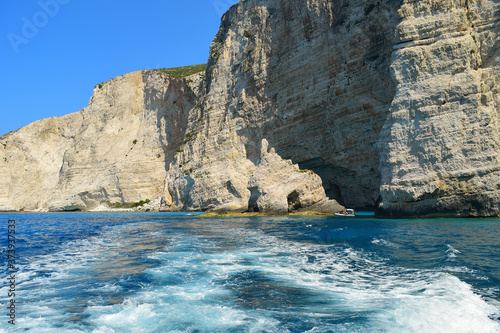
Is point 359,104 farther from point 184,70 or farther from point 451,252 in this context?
point 184,70

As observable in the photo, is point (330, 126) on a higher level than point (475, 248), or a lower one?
higher

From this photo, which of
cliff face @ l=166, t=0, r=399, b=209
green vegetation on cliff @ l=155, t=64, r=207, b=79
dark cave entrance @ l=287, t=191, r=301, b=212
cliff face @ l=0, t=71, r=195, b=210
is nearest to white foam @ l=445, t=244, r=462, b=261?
dark cave entrance @ l=287, t=191, r=301, b=212

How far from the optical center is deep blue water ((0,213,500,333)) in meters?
5.66

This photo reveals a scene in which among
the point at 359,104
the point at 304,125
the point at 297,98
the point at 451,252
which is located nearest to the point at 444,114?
the point at 359,104

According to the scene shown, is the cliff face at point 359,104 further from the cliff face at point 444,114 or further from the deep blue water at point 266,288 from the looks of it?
the deep blue water at point 266,288

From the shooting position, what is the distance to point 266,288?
7.70 m

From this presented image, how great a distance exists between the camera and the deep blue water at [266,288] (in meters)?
5.66

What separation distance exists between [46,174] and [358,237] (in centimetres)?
7659

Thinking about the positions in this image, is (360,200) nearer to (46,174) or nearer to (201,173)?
(201,173)

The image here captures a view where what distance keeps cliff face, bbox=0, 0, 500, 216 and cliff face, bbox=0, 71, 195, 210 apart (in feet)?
0.80

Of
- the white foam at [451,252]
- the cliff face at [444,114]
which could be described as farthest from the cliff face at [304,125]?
the white foam at [451,252]

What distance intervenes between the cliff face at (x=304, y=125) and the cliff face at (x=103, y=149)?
0.80 ft

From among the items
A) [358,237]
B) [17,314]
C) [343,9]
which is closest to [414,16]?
[343,9]

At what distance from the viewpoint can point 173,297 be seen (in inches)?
283
